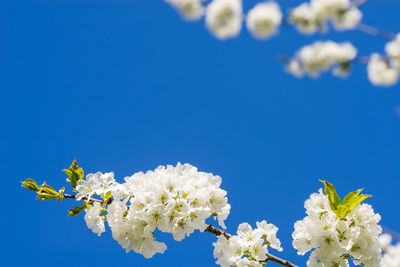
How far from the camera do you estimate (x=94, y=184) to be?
2420 mm

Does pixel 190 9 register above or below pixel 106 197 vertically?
above

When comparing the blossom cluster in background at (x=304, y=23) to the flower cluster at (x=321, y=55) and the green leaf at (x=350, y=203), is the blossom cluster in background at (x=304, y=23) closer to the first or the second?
the flower cluster at (x=321, y=55)

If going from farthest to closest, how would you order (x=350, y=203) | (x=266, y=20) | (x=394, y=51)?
(x=266, y=20) → (x=394, y=51) → (x=350, y=203)

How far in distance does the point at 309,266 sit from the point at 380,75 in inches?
343

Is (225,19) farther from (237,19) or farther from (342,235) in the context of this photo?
(342,235)

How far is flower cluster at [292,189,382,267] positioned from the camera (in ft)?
7.30

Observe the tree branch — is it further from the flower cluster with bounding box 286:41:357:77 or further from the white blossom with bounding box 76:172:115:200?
the flower cluster with bounding box 286:41:357:77

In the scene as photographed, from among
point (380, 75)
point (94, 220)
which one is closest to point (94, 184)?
point (94, 220)

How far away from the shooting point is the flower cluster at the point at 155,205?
2.23 meters

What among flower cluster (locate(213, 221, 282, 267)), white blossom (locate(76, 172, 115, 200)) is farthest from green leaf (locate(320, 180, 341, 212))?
white blossom (locate(76, 172, 115, 200))

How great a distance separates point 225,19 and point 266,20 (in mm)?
1122

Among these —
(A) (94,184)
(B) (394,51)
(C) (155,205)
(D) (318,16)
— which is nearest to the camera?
(C) (155,205)

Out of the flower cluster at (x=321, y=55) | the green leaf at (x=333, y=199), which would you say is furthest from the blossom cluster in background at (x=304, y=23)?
the green leaf at (x=333, y=199)

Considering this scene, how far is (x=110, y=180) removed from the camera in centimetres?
242
